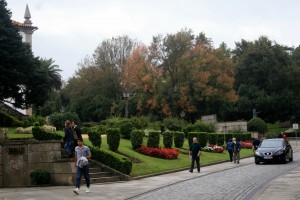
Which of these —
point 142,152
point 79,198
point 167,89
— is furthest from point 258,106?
point 79,198

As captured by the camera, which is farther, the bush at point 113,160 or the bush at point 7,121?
the bush at point 7,121

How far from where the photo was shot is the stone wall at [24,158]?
21.1m

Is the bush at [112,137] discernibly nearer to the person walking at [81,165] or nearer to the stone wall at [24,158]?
the stone wall at [24,158]

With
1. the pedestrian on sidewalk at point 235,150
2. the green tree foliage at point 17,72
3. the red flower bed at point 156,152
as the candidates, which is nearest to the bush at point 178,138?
the pedestrian on sidewalk at point 235,150

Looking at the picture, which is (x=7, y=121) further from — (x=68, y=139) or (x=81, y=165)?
(x=81, y=165)

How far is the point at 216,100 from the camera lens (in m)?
65.7

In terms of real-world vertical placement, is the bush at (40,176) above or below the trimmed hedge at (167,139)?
below

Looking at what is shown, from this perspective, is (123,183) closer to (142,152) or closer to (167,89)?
(142,152)

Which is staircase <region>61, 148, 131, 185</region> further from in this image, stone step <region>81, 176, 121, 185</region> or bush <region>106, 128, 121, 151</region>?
bush <region>106, 128, 121, 151</region>

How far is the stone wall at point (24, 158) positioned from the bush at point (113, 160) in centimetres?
288

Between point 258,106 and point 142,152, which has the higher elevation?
point 258,106

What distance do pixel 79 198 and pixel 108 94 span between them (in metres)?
57.2

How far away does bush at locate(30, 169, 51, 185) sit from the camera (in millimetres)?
20953

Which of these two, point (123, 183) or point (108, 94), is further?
point (108, 94)
